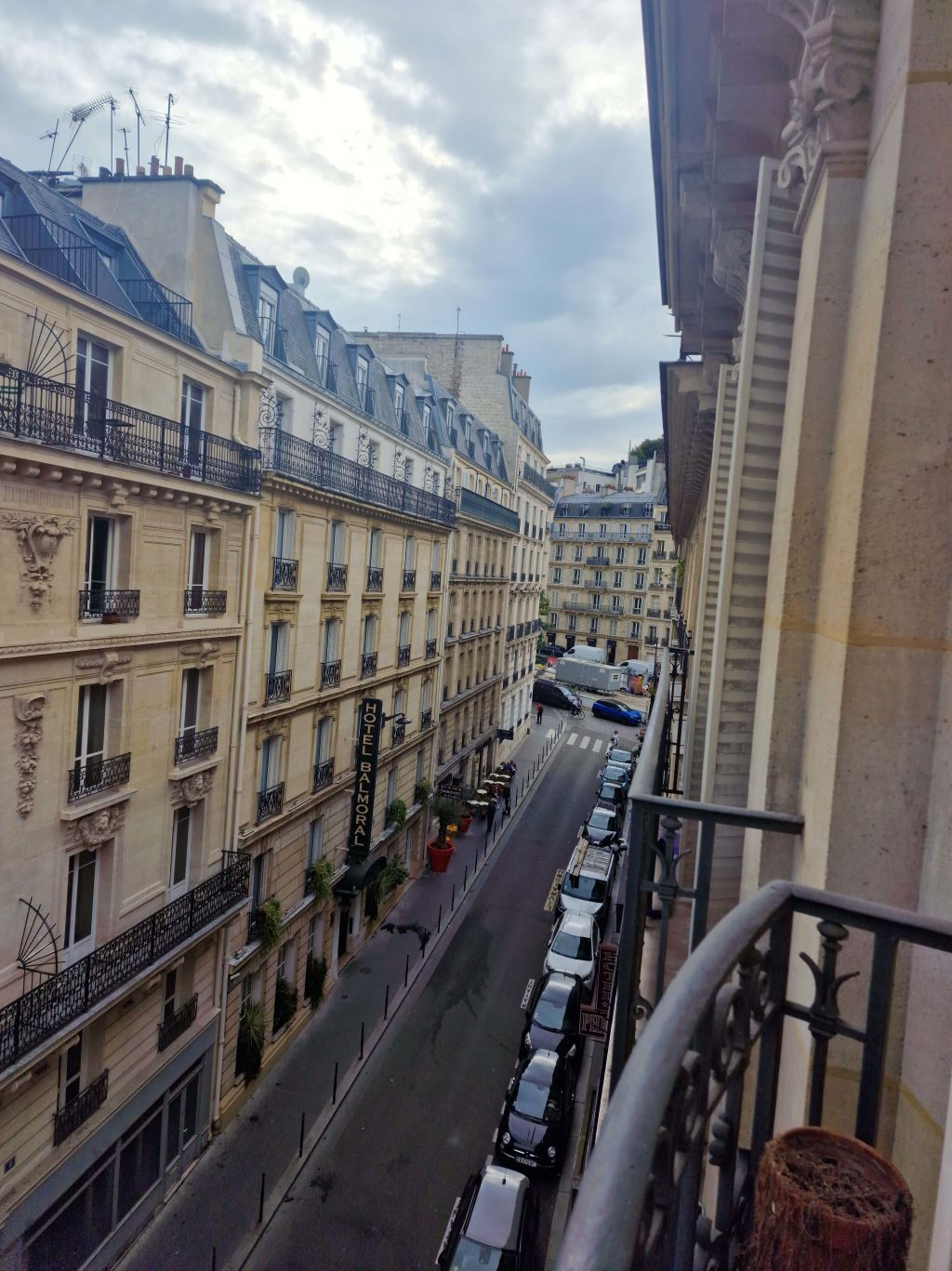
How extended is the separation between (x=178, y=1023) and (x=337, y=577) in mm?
10848

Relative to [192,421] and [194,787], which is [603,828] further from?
[192,421]

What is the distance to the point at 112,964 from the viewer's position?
44.0ft

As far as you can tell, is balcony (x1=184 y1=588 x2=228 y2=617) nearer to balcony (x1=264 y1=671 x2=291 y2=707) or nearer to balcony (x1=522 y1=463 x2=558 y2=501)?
balcony (x1=264 y1=671 x2=291 y2=707)

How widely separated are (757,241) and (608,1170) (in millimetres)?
4534

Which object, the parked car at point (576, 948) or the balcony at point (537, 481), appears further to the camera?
the balcony at point (537, 481)

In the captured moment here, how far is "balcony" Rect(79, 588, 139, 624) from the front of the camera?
12.7m

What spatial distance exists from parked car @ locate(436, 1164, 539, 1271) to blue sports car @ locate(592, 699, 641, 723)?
154ft

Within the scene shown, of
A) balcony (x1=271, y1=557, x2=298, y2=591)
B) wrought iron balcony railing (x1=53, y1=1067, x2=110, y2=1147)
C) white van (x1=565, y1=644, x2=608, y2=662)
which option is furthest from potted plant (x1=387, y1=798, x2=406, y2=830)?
white van (x1=565, y1=644, x2=608, y2=662)

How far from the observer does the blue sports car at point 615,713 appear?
59000 mm

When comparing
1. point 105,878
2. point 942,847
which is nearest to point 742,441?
point 942,847

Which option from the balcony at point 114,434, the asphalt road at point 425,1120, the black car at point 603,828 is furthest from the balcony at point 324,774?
the black car at point 603,828

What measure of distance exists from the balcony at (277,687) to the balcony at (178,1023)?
6.30 m

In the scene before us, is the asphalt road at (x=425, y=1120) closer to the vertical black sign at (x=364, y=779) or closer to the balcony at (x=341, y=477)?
the vertical black sign at (x=364, y=779)

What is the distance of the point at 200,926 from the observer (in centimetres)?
1558
